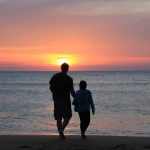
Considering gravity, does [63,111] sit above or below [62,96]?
below

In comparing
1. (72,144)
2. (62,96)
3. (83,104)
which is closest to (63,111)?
(62,96)

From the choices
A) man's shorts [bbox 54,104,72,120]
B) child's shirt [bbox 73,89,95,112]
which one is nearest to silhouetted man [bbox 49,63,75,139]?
man's shorts [bbox 54,104,72,120]

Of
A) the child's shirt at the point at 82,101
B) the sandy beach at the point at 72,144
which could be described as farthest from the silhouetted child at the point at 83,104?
the sandy beach at the point at 72,144

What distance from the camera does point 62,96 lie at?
32.4 ft

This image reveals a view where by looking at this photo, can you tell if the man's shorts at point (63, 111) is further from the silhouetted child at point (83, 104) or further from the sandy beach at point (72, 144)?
the sandy beach at point (72, 144)

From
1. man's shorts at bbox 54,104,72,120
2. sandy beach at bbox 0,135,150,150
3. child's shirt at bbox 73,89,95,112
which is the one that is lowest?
sandy beach at bbox 0,135,150,150

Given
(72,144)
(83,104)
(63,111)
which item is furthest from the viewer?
(83,104)

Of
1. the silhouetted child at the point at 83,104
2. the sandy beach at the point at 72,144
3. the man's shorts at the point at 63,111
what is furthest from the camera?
the silhouetted child at the point at 83,104

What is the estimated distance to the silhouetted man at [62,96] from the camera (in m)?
9.82

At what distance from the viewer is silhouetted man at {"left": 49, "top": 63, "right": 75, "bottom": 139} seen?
9820 mm

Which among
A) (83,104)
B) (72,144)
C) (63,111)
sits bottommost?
(72,144)

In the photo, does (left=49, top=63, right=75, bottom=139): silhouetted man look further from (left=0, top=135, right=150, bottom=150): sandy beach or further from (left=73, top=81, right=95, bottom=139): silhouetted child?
(left=0, top=135, right=150, bottom=150): sandy beach

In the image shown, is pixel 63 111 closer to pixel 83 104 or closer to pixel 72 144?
pixel 83 104

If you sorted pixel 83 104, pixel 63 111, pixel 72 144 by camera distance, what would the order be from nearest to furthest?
pixel 72 144 → pixel 63 111 → pixel 83 104
